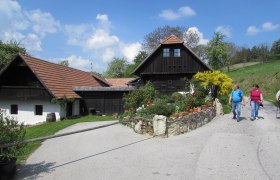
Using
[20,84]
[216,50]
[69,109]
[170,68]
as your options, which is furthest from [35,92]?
[216,50]

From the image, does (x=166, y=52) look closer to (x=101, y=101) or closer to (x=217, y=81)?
(x=101, y=101)

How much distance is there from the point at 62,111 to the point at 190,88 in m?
11.2

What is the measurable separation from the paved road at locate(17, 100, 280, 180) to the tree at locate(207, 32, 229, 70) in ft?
143

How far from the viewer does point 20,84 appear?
2759 centimetres

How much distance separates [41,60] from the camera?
2828 centimetres

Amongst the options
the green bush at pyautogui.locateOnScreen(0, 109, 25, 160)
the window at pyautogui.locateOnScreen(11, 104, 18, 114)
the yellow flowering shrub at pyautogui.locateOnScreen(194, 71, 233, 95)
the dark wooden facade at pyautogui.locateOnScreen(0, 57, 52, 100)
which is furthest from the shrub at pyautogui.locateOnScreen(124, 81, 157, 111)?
the green bush at pyautogui.locateOnScreen(0, 109, 25, 160)

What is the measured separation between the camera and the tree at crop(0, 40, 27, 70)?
47094 mm

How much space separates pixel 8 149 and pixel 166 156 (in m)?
4.37

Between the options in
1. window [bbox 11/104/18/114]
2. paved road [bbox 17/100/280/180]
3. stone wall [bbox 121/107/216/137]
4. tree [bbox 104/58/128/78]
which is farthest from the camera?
tree [bbox 104/58/128/78]

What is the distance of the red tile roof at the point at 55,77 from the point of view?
25.5 m

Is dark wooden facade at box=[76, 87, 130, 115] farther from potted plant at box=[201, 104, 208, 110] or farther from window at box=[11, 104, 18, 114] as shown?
potted plant at box=[201, 104, 208, 110]

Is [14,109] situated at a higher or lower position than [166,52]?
lower

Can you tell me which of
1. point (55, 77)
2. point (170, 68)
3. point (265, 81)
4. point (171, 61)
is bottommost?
point (55, 77)

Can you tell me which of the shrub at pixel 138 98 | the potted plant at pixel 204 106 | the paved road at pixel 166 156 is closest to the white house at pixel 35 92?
the shrub at pixel 138 98
